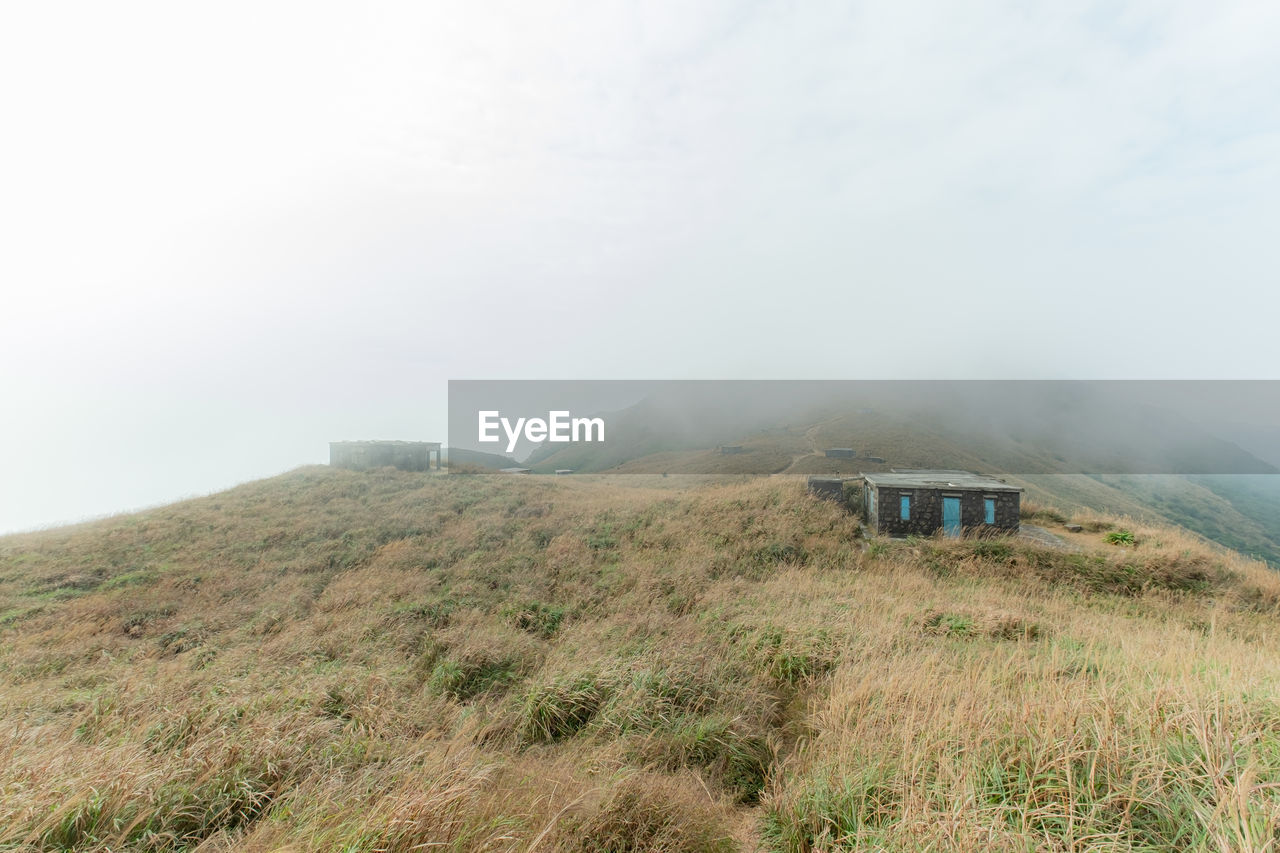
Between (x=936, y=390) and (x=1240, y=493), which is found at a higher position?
(x=936, y=390)

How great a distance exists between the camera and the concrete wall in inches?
685

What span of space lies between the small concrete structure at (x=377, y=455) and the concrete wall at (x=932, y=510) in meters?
29.7

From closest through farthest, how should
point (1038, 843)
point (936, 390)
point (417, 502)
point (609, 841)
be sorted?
point (1038, 843) → point (609, 841) → point (417, 502) → point (936, 390)

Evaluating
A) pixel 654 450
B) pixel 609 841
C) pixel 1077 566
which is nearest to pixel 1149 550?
pixel 1077 566

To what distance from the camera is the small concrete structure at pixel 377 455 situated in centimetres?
3275

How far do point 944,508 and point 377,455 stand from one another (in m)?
32.9

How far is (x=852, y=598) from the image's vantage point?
33.8ft

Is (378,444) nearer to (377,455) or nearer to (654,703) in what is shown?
(377,455)

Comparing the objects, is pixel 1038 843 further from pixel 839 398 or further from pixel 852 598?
pixel 839 398

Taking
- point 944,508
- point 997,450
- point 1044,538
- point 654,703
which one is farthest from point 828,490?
point 997,450

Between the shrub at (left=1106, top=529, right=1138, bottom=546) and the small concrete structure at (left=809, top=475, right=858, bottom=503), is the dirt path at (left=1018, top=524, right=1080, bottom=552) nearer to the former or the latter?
the shrub at (left=1106, top=529, right=1138, bottom=546)

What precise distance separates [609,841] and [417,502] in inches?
909

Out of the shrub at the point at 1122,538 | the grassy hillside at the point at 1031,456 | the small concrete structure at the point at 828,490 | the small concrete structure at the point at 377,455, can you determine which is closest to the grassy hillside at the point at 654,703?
the shrub at the point at 1122,538

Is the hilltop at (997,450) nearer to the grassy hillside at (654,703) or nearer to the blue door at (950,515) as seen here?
the blue door at (950,515)
